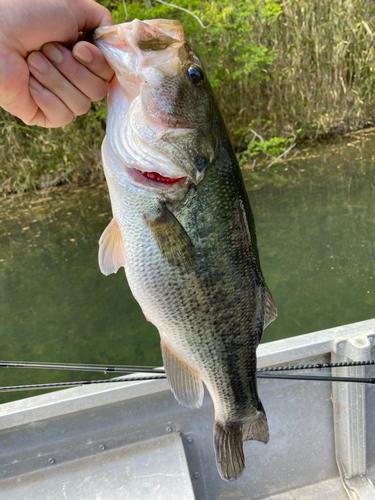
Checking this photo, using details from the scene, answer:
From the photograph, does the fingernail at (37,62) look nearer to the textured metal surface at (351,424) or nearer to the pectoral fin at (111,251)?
the pectoral fin at (111,251)

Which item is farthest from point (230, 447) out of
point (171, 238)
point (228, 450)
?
point (171, 238)

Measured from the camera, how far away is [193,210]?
1157 mm

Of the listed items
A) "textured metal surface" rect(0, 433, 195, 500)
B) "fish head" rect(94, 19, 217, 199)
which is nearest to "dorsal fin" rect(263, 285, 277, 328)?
"fish head" rect(94, 19, 217, 199)

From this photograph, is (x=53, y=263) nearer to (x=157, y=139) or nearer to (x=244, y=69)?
(x=157, y=139)

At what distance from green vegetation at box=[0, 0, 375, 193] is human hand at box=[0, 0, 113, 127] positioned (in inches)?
321

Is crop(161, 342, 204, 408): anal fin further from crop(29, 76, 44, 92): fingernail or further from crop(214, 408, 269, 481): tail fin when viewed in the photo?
crop(29, 76, 44, 92): fingernail

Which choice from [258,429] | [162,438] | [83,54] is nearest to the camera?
[83,54]

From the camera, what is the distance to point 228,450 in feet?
4.36

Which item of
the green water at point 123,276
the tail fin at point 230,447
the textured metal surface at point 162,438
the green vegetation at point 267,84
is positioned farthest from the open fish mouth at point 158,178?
the green vegetation at point 267,84

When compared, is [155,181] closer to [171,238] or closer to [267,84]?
[171,238]

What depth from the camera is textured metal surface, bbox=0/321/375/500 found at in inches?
77.2

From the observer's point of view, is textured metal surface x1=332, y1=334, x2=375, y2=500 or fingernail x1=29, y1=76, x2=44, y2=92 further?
textured metal surface x1=332, y1=334, x2=375, y2=500

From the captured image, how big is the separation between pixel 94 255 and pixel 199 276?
201 inches

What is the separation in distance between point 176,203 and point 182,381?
0.56 metres
